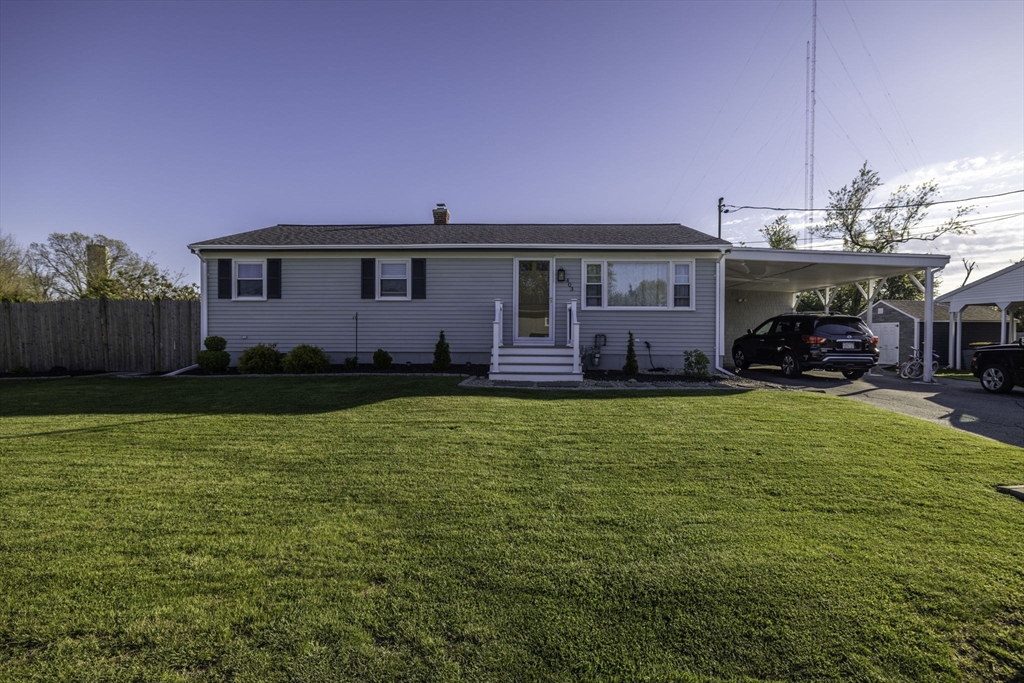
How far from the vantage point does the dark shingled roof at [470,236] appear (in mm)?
12039

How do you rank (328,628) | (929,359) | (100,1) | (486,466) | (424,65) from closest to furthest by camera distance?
(328,628), (486,466), (100,1), (929,359), (424,65)

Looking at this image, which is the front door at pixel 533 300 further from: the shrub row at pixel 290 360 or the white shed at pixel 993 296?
the white shed at pixel 993 296

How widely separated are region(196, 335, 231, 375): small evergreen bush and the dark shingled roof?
2570 millimetres

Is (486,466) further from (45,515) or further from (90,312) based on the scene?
(90,312)

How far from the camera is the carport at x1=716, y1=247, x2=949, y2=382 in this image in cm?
1164

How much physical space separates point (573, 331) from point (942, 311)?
24572mm

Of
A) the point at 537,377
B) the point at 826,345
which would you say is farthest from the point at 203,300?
the point at 826,345

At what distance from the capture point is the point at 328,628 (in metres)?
2.09

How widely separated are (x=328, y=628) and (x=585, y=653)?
1.17 m

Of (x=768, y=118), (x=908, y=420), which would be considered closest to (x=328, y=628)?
(x=908, y=420)

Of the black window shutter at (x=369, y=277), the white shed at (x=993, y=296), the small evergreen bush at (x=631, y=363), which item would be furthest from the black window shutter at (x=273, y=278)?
the white shed at (x=993, y=296)

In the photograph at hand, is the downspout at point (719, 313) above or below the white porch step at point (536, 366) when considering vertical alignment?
Result: above

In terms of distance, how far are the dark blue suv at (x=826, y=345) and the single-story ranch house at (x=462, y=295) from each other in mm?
1725

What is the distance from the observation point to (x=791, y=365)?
39.7 feet
